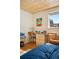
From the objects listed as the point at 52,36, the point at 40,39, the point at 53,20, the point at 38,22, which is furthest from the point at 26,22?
the point at 52,36

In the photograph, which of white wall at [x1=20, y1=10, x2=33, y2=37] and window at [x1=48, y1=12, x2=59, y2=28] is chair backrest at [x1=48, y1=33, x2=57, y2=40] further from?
white wall at [x1=20, y1=10, x2=33, y2=37]

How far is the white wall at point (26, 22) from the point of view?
6.04m

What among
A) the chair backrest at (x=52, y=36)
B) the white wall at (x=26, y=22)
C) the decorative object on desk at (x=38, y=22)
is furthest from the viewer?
the decorative object on desk at (x=38, y=22)

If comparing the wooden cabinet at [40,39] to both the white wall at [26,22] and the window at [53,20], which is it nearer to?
the window at [53,20]

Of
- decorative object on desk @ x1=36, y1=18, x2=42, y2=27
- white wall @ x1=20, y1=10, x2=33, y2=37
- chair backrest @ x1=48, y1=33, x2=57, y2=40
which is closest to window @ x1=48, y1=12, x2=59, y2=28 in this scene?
chair backrest @ x1=48, y1=33, x2=57, y2=40

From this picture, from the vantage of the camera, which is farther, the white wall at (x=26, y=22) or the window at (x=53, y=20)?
the white wall at (x=26, y=22)

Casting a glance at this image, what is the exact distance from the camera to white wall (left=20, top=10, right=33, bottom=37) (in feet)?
19.8

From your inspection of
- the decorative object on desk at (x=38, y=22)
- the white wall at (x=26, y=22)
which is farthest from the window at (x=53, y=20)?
the white wall at (x=26, y=22)

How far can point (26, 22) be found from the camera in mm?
6438

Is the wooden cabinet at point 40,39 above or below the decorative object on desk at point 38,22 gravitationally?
below
